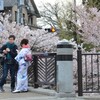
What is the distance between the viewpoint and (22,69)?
12547mm

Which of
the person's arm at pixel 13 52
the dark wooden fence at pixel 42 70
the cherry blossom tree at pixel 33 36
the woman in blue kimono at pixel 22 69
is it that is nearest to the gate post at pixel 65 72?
the dark wooden fence at pixel 42 70

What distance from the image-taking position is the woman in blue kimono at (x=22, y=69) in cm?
1244

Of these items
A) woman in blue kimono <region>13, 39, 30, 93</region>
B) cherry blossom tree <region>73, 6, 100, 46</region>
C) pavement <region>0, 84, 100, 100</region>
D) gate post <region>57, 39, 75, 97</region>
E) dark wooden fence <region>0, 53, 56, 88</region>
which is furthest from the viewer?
cherry blossom tree <region>73, 6, 100, 46</region>

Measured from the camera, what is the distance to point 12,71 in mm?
12688

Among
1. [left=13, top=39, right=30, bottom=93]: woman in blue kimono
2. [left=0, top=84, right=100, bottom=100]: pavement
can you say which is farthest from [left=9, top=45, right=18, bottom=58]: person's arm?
[left=0, top=84, right=100, bottom=100]: pavement

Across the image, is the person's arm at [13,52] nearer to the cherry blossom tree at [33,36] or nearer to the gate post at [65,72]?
the gate post at [65,72]

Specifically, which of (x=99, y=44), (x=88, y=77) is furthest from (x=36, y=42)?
(x=88, y=77)

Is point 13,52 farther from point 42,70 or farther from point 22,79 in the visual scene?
point 42,70

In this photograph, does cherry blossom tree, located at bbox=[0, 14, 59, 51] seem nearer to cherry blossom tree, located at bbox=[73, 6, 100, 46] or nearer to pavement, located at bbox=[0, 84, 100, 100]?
cherry blossom tree, located at bbox=[73, 6, 100, 46]

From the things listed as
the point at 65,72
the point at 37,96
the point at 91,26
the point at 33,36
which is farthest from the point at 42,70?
the point at 33,36

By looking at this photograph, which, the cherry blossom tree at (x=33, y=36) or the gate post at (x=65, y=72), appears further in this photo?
the cherry blossom tree at (x=33, y=36)

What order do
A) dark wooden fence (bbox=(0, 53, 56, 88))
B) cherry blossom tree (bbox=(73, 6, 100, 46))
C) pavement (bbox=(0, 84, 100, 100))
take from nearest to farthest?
pavement (bbox=(0, 84, 100, 100)), dark wooden fence (bbox=(0, 53, 56, 88)), cherry blossom tree (bbox=(73, 6, 100, 46))

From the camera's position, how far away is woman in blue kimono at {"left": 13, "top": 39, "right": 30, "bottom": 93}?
12.4 meters

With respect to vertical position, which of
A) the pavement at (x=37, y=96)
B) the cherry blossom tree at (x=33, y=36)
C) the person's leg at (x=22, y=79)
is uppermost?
the cherry blossom tree at (x=33, y=36)
